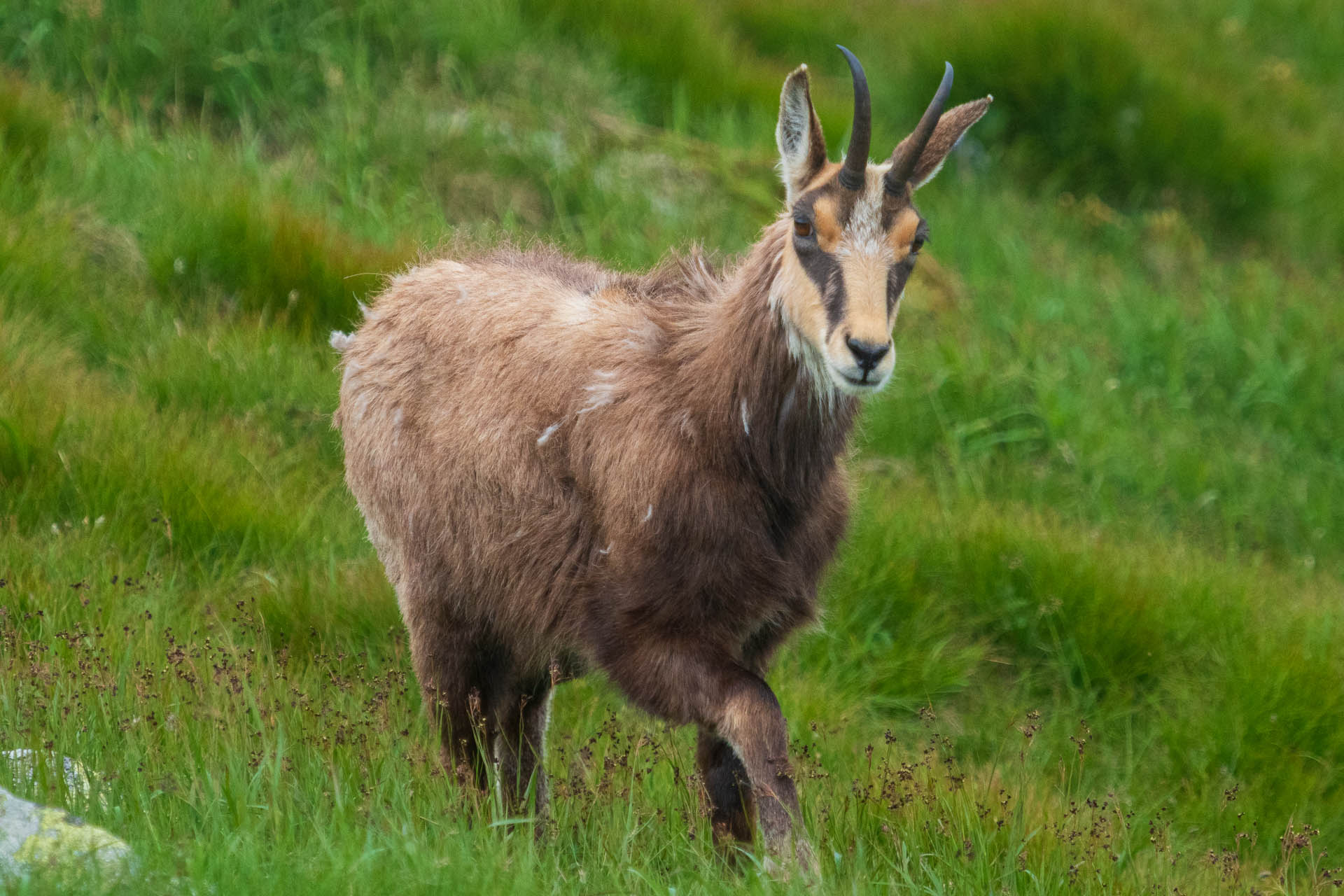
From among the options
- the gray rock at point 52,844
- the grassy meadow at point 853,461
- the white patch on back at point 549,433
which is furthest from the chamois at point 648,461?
the gray rock at point 52,844

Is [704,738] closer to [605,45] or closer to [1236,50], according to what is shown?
[605,45]

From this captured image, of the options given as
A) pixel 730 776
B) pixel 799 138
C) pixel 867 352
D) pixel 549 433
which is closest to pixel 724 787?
pixel 730 776

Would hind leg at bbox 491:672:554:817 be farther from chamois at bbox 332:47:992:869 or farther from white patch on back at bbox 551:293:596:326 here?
white patch on back at bbox 551:293:596:326

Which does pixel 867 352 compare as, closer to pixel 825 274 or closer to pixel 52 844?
pixel 825 274

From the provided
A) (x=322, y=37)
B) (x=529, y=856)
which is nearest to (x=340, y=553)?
(x=529, y=856)

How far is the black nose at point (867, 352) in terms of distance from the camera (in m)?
3.97

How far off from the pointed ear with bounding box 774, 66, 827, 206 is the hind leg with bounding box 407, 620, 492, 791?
1.78 meters

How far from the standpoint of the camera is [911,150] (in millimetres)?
4242

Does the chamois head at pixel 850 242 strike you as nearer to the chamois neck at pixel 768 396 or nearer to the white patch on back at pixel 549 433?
the chamois neck at pixel 768 396

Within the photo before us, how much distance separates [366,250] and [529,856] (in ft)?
15.1

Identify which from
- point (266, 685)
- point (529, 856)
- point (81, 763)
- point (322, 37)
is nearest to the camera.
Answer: point (529, 856)

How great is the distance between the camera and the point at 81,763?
418 cm

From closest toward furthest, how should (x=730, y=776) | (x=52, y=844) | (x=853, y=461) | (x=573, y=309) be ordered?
(x=52, y=844), (x=730, y=776), (x=573, y=309), (x=853, y=461)

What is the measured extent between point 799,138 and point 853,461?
11.6ft
